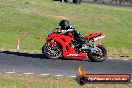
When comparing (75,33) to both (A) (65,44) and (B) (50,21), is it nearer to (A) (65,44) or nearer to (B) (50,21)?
(A) (65,44)

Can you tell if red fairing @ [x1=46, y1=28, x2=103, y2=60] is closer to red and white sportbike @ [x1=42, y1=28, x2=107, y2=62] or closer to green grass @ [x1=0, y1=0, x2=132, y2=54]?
red and white sportbike @ [x1=42, y1=28, x2=107, y2=62]

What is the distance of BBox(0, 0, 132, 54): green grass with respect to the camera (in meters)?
37.6

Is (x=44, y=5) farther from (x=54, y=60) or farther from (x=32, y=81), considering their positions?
(x=32, y=81)

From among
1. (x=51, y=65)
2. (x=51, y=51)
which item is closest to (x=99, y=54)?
(x=51, y=51)

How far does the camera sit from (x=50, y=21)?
46.2m

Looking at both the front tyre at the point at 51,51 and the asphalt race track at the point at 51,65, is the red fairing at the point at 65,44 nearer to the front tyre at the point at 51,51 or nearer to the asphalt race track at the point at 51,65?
the front tyre at the point at 51,51

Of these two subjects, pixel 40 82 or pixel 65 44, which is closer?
pixel 40 82

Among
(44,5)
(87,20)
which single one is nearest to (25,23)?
(87,20)

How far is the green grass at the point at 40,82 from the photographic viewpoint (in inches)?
593

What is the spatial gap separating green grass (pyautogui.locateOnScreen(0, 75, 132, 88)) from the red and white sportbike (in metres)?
4.39

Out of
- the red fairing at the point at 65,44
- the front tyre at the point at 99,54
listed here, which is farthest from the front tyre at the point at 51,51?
the front tyre at the point at 99,54

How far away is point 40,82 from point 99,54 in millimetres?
5741

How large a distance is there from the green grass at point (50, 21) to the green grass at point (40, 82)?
49.1ft

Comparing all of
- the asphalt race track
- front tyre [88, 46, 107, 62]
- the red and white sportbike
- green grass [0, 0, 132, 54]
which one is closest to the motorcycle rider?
the red and white sportbike
